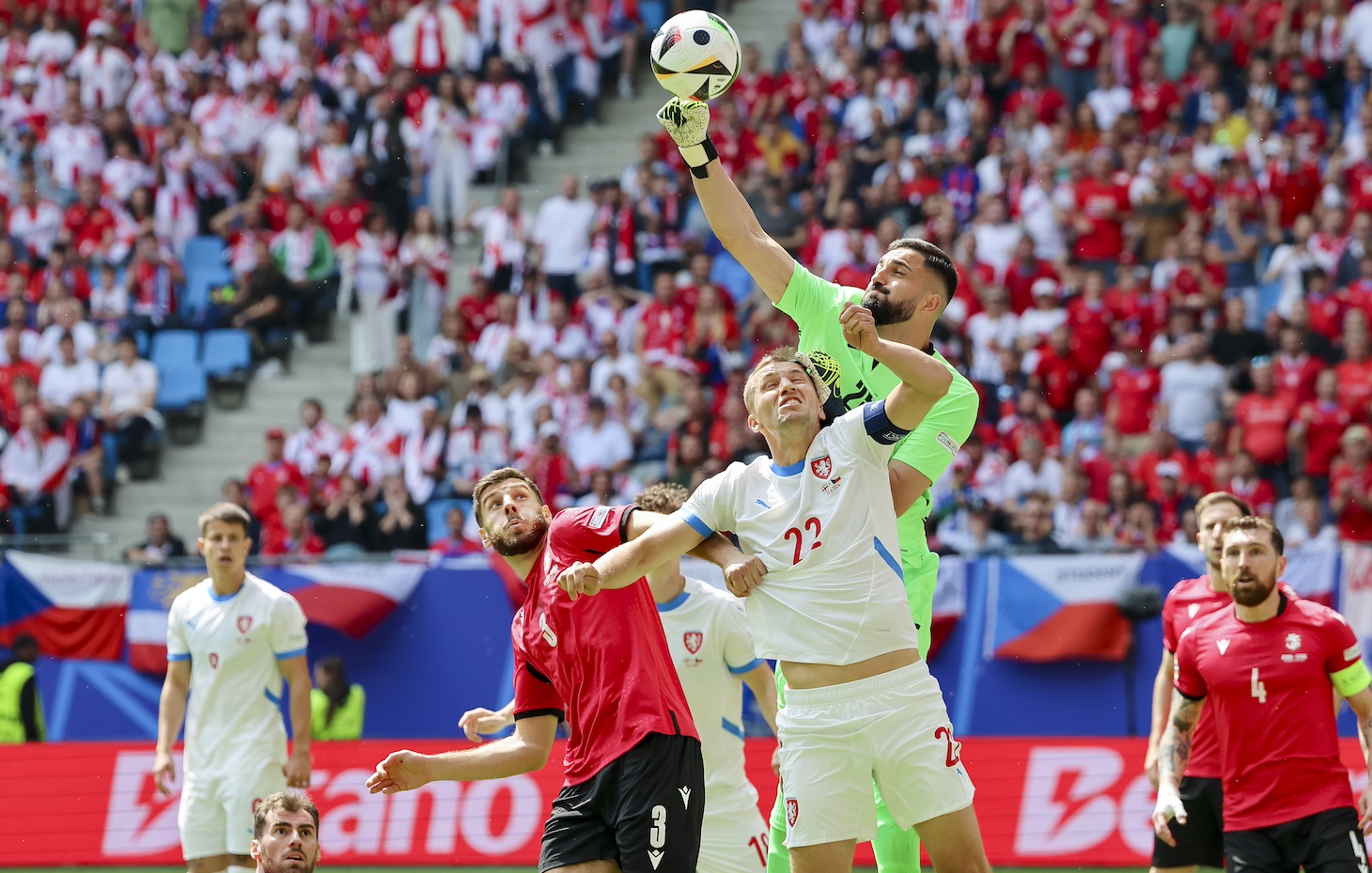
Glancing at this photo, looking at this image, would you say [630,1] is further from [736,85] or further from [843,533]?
[843,533]

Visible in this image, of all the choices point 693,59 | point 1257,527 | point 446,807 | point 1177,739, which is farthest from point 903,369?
point 446,807

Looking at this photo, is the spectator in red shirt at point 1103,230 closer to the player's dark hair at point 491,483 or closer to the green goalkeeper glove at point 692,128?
the green goalkeeper glove at point 692,128

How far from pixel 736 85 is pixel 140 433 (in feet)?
28.2

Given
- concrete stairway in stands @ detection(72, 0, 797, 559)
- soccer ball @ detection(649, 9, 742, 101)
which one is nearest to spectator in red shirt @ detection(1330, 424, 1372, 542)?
soccer ball @ detection(649, 9, 742, 101)

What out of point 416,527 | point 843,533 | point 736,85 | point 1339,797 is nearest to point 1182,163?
point 736,85

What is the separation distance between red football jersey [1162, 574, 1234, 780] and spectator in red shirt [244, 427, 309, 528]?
1066 cm

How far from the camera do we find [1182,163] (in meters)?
17.7

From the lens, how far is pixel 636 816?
590cm

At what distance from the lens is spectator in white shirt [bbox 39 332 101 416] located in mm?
18375

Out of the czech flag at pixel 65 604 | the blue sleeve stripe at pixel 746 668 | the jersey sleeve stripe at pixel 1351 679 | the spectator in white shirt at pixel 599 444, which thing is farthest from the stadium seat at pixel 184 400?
the jersey sleeve stripe at pixel 1351 679

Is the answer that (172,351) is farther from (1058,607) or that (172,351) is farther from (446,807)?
(1058,607)

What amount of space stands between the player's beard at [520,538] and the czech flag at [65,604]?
868cm

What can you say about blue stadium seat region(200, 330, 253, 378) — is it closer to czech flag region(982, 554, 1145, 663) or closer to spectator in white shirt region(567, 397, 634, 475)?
spectator in white shirt region(567, 397, 634, 475)

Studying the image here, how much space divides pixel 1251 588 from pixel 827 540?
8.60 ft
